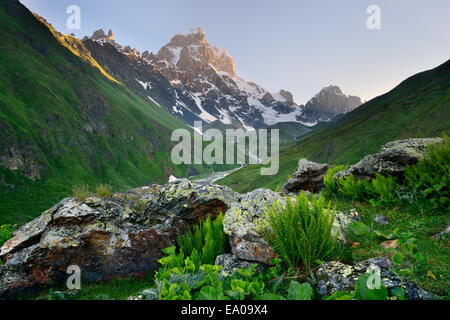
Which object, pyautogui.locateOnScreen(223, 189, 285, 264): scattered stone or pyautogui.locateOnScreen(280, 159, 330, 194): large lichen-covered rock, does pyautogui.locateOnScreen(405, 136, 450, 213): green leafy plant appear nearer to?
pyautogui.locateOnScreen(223, 189, 285, 264): scattered stone

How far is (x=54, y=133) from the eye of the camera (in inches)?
3730

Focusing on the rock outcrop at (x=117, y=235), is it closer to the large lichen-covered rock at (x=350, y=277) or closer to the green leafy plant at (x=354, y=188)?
the large lichen-covered rock at (x=350, y=277)

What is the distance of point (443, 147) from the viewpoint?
306 inches

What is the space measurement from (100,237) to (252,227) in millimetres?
5784

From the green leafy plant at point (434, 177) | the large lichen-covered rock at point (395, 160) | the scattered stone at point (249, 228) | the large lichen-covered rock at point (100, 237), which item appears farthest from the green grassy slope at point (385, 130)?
the scattered stone at point (249, 228)

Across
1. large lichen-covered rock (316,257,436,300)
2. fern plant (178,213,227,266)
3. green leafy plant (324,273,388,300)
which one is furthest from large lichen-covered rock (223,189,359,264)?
green leafy plant (324,273,388,300)

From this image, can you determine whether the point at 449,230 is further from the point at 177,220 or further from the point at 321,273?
the point at 177,220

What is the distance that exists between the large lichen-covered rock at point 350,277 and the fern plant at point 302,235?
0.47 meters

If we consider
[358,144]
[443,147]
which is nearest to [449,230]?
[443,147]

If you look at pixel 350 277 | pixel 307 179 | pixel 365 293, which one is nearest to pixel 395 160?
pixel 307 179

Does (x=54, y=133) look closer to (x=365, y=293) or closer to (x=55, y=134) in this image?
(x=55, y=134)

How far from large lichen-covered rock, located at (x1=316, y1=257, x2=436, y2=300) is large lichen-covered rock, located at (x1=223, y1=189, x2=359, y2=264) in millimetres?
964
